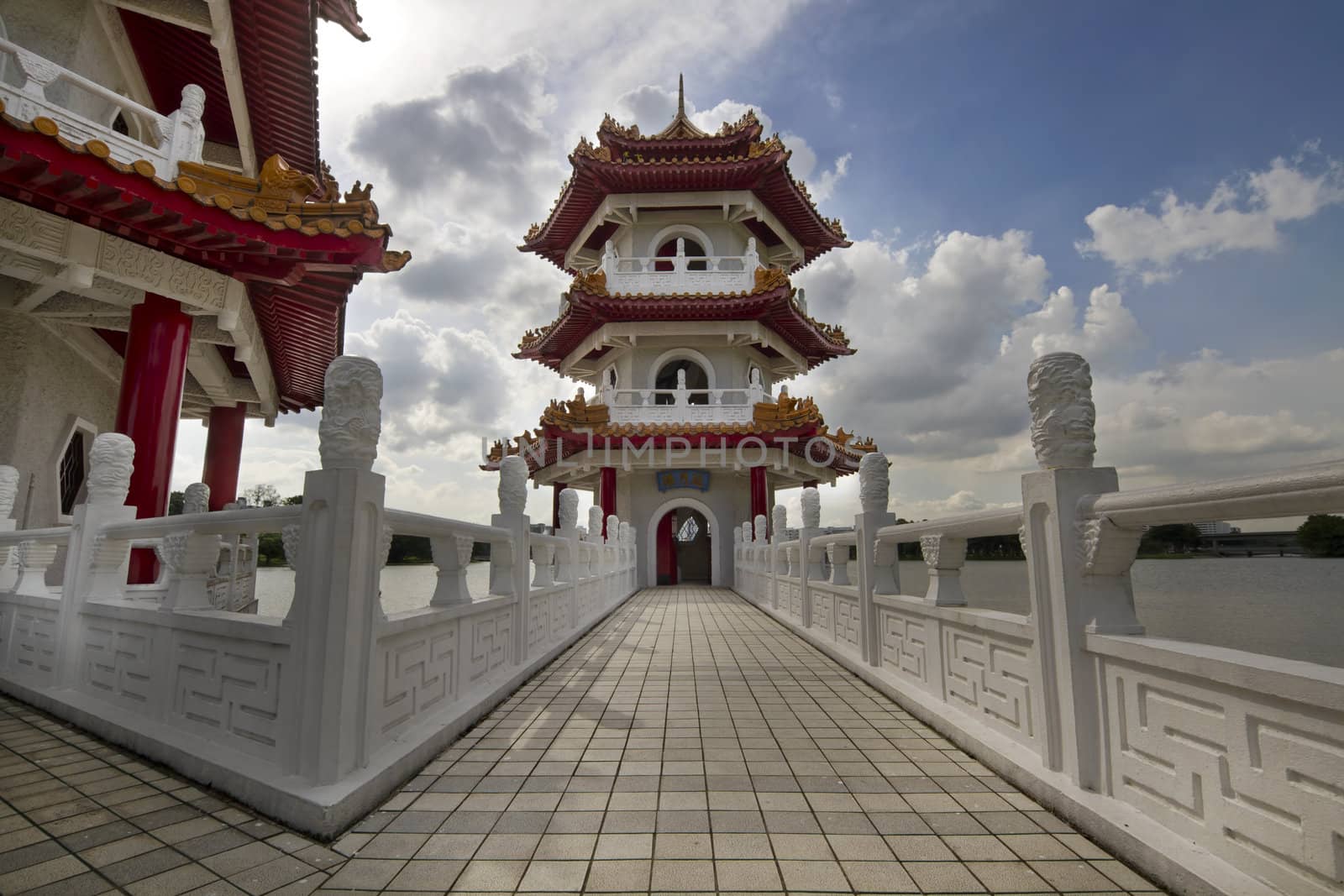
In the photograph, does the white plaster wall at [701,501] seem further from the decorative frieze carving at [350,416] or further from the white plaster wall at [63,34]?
the decorative frieze carving at [350,416]

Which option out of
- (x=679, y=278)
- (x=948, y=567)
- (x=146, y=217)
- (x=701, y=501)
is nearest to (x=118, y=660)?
(x=146, y=217)

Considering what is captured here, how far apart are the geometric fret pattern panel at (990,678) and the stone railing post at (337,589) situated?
2972mm

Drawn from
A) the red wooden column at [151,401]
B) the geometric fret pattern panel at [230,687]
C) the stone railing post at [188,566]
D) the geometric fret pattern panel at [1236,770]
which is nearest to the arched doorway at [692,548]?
the red wooden column at [151,401]

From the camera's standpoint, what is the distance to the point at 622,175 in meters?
16.1

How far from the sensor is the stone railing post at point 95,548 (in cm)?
415

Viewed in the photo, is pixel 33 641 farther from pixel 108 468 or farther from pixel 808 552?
pixel 808 552

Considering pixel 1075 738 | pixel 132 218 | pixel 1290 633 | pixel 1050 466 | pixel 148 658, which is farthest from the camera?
pixel 132 218

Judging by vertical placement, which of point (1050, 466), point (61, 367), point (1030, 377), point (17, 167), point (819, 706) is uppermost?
point (17, 167)

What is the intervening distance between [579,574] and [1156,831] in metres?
6.76

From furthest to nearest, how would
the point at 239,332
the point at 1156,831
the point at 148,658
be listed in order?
the point at 239,332
the point at 148,658
the point at 1156,831

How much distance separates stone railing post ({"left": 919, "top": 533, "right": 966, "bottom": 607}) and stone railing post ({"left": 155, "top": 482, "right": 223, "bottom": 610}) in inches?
157

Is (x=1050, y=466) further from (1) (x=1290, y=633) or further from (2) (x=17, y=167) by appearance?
(2) (x=17, y=167)

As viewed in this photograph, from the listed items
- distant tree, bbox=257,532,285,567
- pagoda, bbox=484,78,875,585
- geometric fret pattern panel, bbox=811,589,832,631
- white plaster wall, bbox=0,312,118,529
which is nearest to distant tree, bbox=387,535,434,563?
distant tree, bbox=257,532,285,567

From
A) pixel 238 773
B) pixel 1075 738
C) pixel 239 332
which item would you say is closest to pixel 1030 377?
pixel 1075 738
